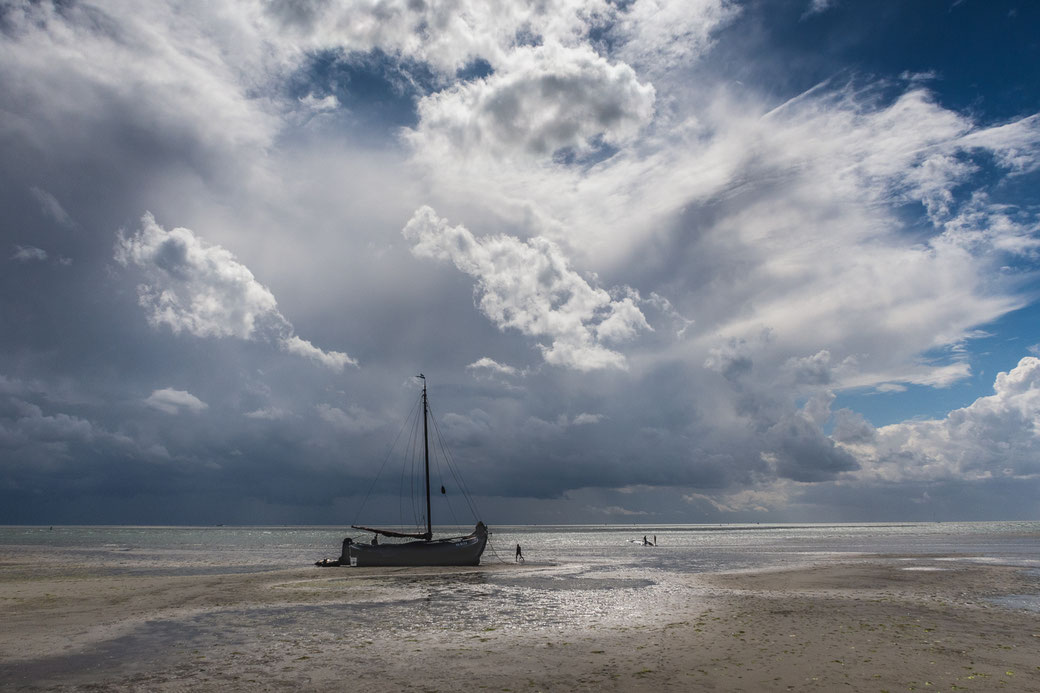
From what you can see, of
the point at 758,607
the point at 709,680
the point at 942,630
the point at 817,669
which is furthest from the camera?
the point at 758,607

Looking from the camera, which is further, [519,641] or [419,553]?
[419,553]

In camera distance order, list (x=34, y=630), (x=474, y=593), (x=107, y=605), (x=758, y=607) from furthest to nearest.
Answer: (x=474, y=593), (x=107, y=605), (x=758, y=607), (x=34, y=630)

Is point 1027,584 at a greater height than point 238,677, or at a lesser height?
lesser

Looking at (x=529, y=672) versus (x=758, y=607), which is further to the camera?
(x=758, y=607)

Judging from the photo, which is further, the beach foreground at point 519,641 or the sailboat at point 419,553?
the sailboat at point 419,553

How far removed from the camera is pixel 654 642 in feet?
68.8

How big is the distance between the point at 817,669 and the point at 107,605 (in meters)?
34.9

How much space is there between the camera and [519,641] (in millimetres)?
21750

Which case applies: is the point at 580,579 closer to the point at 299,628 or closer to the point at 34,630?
the point at 299,628

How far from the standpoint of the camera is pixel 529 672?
679 inches

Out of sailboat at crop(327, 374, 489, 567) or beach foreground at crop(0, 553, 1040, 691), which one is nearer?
beach foreground at crop(0, 553, 1040, 691)

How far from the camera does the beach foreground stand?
53.8 ft

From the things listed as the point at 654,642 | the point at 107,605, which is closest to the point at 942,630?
the point at 654,642

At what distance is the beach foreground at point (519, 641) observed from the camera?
16391mm
